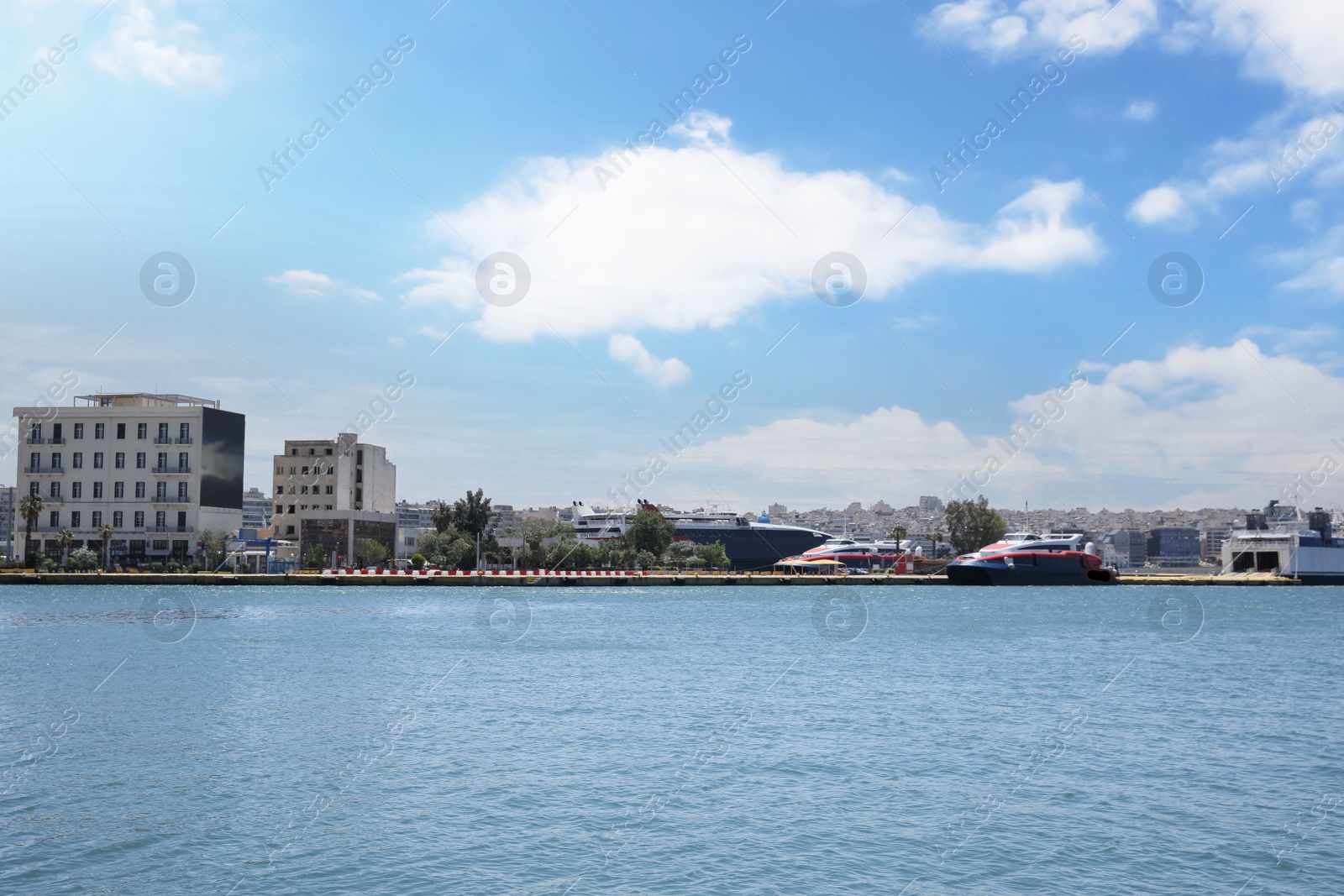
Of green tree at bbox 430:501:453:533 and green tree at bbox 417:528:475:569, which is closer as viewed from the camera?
green tree at bbox 417:528:475:569

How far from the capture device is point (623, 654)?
37469 millimetres

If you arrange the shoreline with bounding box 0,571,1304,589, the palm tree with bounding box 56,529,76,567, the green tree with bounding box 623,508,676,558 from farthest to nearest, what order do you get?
the green tree with bounding box 623,508,676,558 → the palm tree with bounding box 56,529,76,567 → the shoreline with bounding box 0,571,1304,589

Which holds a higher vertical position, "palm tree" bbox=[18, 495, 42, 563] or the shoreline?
"palm tree" bbox=[18, 495, 42, 563]

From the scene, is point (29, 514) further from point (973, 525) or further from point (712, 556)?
point (973, 525)

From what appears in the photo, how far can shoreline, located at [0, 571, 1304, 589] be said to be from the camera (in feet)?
273

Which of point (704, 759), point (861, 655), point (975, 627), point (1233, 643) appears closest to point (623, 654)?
point (861, 655)

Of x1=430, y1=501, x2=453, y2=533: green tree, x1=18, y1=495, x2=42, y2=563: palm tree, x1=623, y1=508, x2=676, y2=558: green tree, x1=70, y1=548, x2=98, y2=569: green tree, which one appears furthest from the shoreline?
x1=430, y1=501, x2=453, y2=533: green tree

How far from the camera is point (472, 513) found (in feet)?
380

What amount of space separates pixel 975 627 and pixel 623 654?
24287 millimetres

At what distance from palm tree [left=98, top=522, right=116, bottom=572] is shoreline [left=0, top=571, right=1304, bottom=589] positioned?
4058 mm

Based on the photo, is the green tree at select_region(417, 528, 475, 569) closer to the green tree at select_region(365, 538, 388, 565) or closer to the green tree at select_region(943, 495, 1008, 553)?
the green tree at select_region(365, 538, 388, 565)

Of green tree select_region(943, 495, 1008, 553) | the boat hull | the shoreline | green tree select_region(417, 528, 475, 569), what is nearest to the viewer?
the shoreline

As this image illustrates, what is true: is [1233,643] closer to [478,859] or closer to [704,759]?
[704,759]

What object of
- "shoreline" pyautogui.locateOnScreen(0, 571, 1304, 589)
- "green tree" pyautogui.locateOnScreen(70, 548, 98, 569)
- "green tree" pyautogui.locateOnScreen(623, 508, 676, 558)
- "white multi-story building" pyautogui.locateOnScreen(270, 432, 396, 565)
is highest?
"white multi-story building" pyautogui.locateOnScreen(270, 432, 396, 565)
